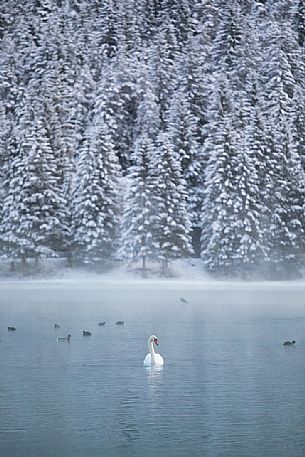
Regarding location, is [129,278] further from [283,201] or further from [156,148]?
[283,201]

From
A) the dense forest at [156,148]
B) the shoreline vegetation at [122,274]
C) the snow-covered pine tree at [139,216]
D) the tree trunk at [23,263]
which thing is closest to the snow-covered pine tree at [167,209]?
the dense forest at [156,148]

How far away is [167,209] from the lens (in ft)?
275

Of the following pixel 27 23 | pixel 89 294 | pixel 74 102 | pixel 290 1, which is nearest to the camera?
pixel 89 294

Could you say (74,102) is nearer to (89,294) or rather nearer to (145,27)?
(145,27)

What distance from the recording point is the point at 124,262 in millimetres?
84875

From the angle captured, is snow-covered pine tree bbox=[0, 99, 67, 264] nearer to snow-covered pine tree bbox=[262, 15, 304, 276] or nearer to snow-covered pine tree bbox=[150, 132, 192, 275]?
snow-covered pine tree bbox=[150, 132, 192, 275]

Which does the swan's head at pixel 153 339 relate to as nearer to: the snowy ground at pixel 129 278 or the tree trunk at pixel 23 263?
the snowy ground at pixel 129 278

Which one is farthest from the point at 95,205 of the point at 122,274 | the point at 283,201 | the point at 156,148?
the point at 283,201

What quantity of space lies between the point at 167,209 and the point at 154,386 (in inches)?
2299

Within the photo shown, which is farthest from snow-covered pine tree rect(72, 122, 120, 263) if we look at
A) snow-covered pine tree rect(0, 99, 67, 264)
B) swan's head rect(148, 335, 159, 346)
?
swan's head rect(148, 335, 159, 346)

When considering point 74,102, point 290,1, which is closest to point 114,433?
point 74,102

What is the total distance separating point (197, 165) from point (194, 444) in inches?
3081

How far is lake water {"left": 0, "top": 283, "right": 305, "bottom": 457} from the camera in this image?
1948cm

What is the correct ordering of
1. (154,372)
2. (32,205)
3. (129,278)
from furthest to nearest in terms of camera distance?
(32,205) → (129,278) → (154,372)
